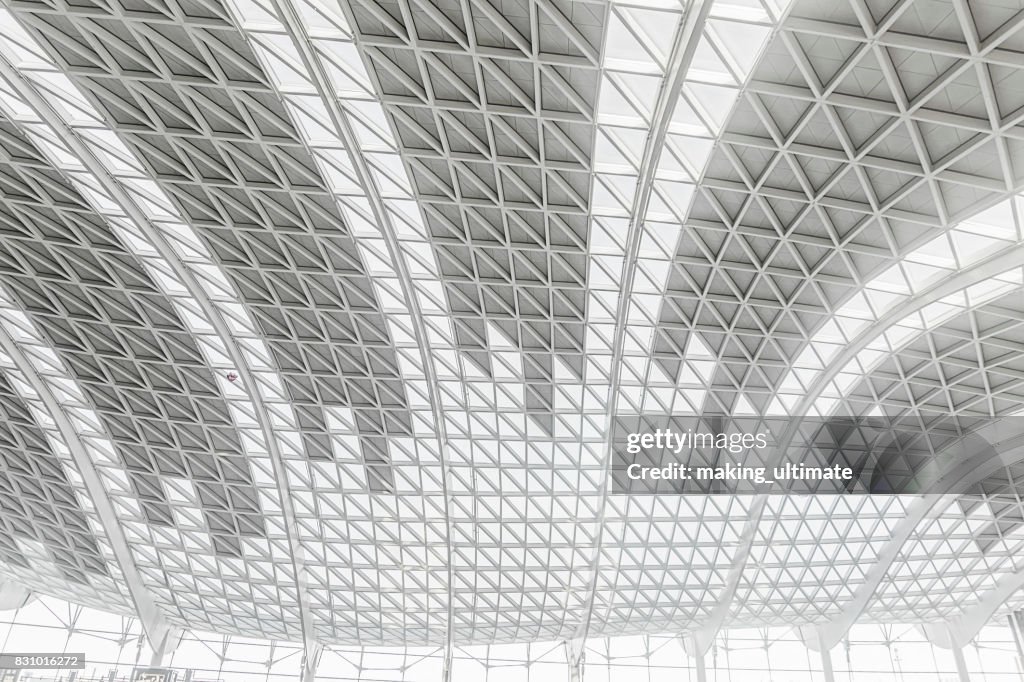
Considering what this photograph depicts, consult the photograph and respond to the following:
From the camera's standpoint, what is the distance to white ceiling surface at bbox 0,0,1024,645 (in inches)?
819

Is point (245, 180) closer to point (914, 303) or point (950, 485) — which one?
point (914, 303)

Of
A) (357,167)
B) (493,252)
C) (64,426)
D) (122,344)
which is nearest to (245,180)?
(357,167)

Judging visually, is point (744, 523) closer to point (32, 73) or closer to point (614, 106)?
point (614, 106)

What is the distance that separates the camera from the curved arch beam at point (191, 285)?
25.9 metres

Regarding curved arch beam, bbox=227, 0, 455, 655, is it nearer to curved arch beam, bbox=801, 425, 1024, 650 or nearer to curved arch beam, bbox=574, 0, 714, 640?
curved arch beam, bbox=574, 0, 714, 640

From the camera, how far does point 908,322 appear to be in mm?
30031

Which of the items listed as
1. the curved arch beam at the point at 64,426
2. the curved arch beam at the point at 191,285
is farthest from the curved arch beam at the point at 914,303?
the curved arch beam at the point at 64,426

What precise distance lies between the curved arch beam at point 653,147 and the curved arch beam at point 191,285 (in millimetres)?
18803

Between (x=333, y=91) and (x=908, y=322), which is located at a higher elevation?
(x=333, y=91)

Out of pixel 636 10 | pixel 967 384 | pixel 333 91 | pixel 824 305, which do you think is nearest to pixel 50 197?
pixel 333 91

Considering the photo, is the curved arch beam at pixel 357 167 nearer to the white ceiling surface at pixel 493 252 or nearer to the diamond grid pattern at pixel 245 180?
the white ceiling surface at pixel 493 252

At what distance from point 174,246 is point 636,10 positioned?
23358mm

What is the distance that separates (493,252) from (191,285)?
48.8ft

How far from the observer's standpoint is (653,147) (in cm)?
2317
